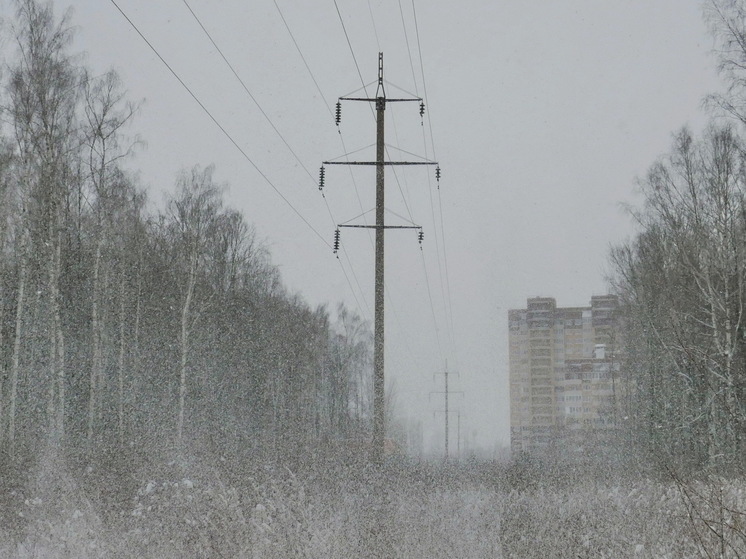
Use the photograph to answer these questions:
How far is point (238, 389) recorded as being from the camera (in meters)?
32.3

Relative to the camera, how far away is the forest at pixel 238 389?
7.88m

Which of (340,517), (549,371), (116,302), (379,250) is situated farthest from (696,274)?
(549,371)

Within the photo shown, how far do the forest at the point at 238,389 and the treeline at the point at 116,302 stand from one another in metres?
0.09

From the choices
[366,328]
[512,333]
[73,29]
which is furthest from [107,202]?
[512,333]

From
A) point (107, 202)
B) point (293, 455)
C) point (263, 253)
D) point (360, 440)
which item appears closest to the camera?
point (293, 455)

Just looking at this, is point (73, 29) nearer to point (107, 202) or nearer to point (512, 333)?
point (107, 202)

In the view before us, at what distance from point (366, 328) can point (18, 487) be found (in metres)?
41.7

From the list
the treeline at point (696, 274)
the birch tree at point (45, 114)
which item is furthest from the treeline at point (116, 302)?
the treeline at point (696, 274)

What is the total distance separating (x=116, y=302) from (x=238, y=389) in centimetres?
681

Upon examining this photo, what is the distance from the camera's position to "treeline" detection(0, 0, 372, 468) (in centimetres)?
1775

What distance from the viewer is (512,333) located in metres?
64.1

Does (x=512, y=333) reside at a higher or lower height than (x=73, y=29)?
lower

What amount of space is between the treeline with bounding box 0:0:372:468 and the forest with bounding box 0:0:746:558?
0.09 metres

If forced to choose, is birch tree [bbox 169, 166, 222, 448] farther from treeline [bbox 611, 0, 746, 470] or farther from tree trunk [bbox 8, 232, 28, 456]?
treeline [bbox 611, 0, 746, 470]
